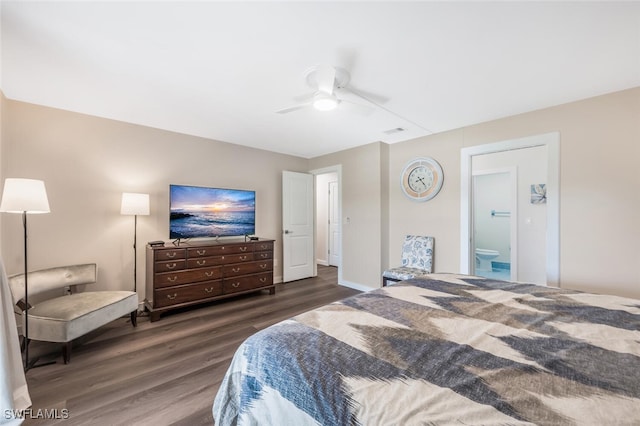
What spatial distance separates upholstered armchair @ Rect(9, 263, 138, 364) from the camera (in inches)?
82.4

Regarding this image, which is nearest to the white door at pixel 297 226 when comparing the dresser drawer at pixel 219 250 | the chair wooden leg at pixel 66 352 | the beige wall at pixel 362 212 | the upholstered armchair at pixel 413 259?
the beige wall at pixel 362 212

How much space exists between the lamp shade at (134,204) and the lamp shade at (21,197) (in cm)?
86

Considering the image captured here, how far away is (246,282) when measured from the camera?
12.2 ft

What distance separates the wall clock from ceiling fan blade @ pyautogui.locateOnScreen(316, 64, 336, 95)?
7.47 ft

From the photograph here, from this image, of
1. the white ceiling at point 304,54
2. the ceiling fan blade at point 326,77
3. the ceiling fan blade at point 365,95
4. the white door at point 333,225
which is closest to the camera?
the white ceiling at point 304,54

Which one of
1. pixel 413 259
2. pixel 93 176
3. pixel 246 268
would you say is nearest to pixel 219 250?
pixel 246 268

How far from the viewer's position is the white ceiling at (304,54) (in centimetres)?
149

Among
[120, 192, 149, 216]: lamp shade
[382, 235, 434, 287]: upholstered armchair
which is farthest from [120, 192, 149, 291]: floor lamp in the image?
[382, 235, 434, 287]: upholstered armchair

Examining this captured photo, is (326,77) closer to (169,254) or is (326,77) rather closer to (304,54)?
(304,54)

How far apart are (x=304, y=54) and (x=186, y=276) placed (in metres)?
2.83

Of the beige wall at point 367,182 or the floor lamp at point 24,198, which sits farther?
the beige wall at point 367,182

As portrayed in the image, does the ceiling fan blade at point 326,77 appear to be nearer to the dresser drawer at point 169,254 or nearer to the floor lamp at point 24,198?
the floor lamp at point 24,198

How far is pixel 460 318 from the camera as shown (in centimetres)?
134

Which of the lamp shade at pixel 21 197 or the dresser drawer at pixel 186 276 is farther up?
the lamp shade at pixel 21 197
